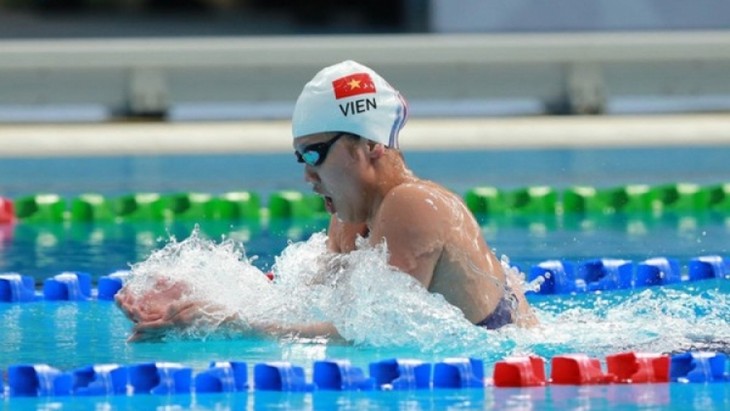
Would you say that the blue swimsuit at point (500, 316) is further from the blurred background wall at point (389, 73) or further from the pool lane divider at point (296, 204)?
the blurred background wall at point (389, 73)

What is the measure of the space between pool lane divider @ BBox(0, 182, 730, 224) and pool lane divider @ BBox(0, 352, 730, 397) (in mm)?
4849

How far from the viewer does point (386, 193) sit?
4.82m

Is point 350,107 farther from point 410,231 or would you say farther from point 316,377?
point 316,377

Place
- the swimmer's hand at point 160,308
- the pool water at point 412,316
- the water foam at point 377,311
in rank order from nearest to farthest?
the pool water at point 412,316, the water foam at point 377,311, the swimmer's hand at point 160,308

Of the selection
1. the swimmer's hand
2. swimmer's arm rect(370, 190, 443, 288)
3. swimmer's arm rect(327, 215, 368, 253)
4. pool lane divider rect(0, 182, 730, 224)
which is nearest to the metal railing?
pool lane divider rect(0, 182, 730, 224)

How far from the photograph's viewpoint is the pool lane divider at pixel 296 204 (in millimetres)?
9297

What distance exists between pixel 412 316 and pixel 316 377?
1.75 ft

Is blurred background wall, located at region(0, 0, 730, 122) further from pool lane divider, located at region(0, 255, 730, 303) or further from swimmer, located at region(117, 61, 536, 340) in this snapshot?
swimmer, located at region(117, 61, 536, 340)

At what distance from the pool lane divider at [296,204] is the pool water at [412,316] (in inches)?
7.4

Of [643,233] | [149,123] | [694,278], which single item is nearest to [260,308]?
[694,278]

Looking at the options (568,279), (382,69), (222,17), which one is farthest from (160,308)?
(222,17)

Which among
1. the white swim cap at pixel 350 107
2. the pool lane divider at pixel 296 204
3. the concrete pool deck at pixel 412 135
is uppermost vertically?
the concrete pool deck at pixel 412 135

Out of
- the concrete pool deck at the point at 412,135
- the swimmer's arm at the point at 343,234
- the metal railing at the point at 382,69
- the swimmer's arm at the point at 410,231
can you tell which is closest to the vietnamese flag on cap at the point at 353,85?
the swimmer's arm at the point at 410,231

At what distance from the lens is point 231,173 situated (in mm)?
11422
